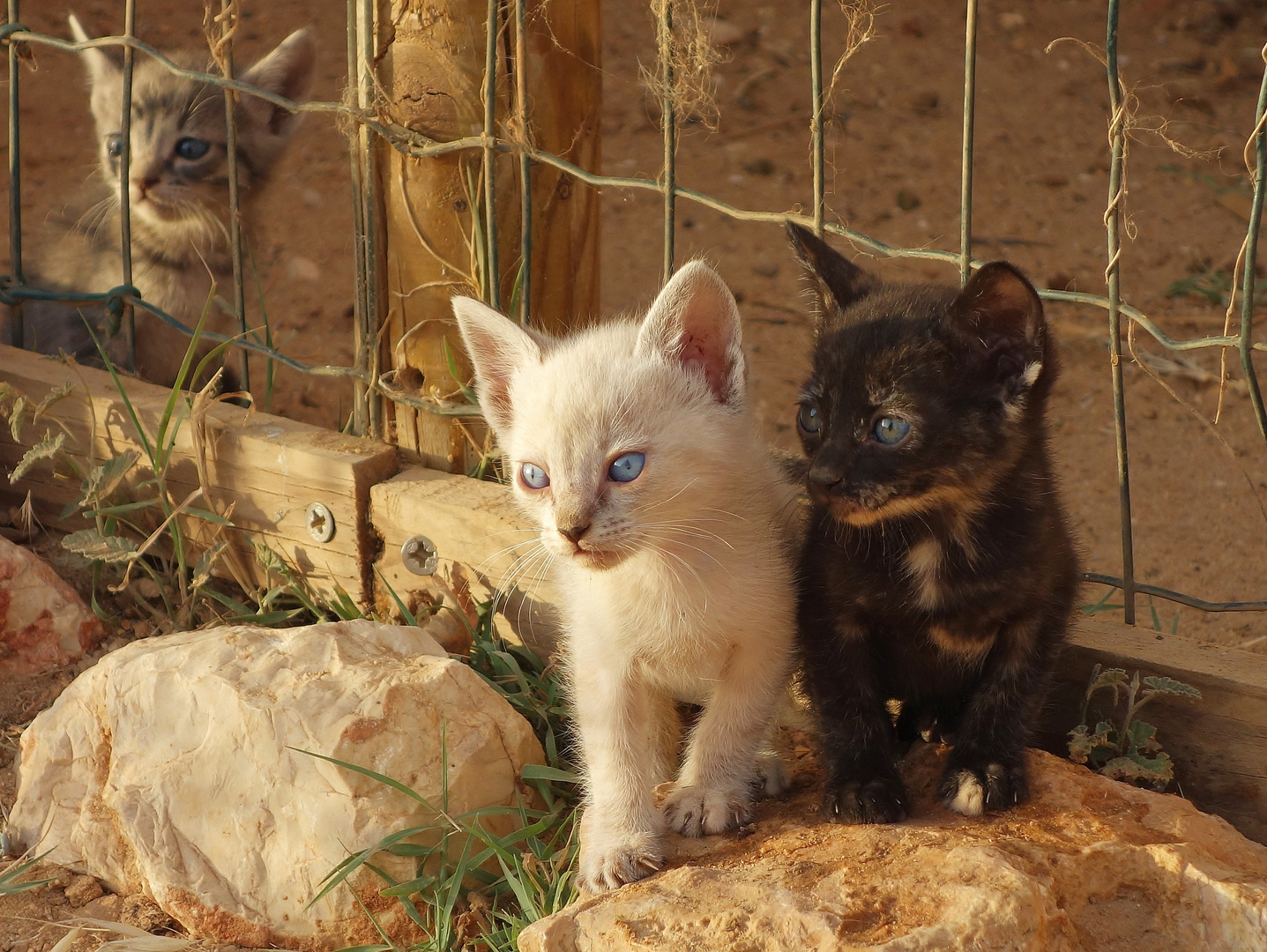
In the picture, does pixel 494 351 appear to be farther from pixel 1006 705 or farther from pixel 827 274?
pixel 1006 705

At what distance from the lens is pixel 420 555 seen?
10.5ft

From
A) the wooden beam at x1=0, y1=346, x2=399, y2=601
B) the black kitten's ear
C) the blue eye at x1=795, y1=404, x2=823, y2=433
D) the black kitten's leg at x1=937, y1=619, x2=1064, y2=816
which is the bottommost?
the black kitten's leg at x1=937, y1=619, x2=1064, y2=816

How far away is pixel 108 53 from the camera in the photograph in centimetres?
465

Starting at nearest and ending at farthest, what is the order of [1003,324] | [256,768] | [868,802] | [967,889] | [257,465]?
[967,889]
[1003,324]
[868,802]
[256,768]
[257,465]

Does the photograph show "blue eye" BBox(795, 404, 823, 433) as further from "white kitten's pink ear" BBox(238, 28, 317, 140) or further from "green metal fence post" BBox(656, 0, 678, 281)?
"white kitten's pink ear" BBox(238, 28, 317, 140)

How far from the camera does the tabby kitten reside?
14.0 ft

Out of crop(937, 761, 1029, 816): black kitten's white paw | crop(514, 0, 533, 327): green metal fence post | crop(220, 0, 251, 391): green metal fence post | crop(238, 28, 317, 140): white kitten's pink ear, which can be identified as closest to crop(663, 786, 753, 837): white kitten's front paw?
crop(937, 761, 1029, 816): black kitten's white paw

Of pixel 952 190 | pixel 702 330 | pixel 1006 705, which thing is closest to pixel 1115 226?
pixel 702 330

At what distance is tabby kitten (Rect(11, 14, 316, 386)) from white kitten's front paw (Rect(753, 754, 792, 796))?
2697mm

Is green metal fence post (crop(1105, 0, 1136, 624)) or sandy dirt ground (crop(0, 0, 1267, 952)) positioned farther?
sandy dirt ground (crop(0, 0, 1267, 952))

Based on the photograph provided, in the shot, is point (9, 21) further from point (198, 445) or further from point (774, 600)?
point (774, 600)

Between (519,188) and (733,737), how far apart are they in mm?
1485

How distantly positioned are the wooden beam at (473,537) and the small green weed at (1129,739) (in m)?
1.20

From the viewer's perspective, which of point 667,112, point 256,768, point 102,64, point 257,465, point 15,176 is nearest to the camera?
point 256,768
